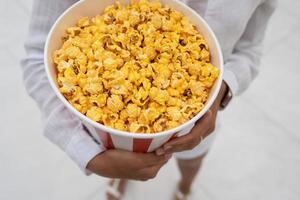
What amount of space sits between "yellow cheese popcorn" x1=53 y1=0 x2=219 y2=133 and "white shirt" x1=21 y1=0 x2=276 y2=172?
0.08 metres

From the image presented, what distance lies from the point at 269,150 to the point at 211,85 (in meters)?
0.89

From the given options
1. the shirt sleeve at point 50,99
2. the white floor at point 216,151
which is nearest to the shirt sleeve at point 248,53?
the shirt sleeve at point 50,99

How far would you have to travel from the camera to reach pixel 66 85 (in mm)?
516

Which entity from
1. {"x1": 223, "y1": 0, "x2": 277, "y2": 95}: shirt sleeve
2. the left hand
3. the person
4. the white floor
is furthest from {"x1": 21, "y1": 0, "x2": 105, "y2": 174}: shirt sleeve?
the white floor

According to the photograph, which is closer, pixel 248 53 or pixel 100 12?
pixel 100 12

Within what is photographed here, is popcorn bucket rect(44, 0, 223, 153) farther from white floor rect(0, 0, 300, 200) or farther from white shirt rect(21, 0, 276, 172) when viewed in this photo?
white floor rect(0, 0, 300, 200)

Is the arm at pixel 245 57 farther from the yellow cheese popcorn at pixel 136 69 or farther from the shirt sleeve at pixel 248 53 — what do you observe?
the yellow cheese popcorn at pixel 136 69

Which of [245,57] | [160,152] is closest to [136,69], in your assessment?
[160,152]

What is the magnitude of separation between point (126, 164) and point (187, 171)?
56cm

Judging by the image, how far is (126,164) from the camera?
1.93ft

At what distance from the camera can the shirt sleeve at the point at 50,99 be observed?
2.03 feet

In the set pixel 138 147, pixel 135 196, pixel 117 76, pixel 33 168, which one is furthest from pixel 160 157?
pixel 33 168

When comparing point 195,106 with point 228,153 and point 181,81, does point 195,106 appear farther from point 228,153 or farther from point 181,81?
point 228,153

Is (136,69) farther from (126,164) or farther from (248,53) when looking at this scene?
(248,53)
